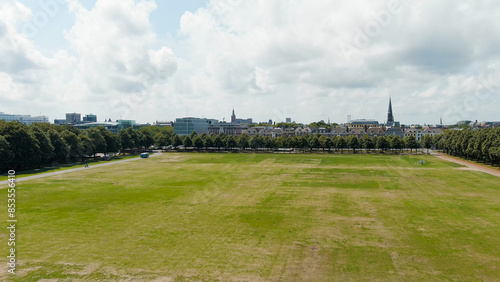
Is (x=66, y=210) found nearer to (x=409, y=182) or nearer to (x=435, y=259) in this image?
(x=435, y=259)

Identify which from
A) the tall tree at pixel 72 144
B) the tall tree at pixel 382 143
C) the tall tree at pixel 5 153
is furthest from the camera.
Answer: the tall tree at pixel 382 143

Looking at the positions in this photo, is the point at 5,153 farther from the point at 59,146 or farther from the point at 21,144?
the point at 59,146

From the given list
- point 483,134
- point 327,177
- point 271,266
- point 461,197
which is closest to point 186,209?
point 271,266

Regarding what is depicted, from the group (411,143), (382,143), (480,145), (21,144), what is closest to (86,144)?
(21,144)

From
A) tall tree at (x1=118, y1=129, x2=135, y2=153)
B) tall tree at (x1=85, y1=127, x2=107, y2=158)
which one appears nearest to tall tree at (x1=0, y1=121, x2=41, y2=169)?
tall tree at (x1=85, y1=127, x2=107, y2=158)

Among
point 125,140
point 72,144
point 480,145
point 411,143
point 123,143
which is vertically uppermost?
point 125,140

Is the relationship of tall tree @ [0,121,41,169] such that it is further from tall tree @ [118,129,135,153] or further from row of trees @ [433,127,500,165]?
row of trees @ [433,127,500,165]

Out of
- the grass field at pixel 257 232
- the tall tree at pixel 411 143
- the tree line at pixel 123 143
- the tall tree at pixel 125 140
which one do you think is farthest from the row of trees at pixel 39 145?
the tall tree at pixel 411 143

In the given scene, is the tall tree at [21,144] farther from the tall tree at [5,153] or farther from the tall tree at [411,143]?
the tall tree at [411,143]
